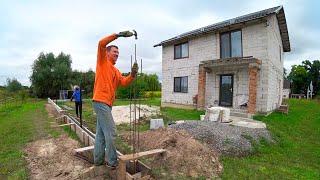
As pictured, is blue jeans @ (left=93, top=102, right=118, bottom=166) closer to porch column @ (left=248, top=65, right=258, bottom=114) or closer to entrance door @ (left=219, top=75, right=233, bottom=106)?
porch column @ (left=248, top=65, right=258, bottom=114)

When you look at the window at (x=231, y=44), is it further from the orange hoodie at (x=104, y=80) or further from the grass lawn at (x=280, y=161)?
the orange hoodie at (x=104, y=80)

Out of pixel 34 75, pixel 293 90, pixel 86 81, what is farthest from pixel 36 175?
pixel 293 90

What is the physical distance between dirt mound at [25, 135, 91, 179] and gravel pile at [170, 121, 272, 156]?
3.37 m

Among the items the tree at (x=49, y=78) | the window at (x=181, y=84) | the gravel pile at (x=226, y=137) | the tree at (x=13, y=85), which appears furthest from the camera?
the tree at (x=13, y=85)

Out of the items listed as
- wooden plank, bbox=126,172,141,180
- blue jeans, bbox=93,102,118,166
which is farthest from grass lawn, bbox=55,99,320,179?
blue jeans, bbox=93,102,118,166

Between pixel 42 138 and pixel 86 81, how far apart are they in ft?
106

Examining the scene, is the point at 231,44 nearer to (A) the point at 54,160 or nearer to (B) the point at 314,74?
(A) the point at 54,160

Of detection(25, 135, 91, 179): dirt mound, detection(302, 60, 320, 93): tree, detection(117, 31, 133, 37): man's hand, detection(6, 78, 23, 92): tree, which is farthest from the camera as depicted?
detection(302, 60, 320, 93): tree

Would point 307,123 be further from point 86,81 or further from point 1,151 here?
point 86,81

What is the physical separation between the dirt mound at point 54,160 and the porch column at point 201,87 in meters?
10.3

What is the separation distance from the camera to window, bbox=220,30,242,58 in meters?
15.7

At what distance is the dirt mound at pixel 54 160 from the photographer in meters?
5.03

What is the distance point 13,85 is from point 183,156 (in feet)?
156

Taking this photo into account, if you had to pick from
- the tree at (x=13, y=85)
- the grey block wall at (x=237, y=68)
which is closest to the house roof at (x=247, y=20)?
the grey block wall at (x=237, y=68)
